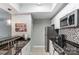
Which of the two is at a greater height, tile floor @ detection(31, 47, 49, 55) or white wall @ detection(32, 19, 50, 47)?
white wall @ detection(32, 19, 50, 47)

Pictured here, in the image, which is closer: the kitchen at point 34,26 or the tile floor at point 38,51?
the kitchen at point 34,26

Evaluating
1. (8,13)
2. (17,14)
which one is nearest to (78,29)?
(8,13)

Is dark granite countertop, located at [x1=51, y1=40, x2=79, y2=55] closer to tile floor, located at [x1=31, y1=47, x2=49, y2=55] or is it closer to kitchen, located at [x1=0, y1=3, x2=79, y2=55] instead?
kitchen, located at [x1=0, y1=3, x2=79, y2=55]

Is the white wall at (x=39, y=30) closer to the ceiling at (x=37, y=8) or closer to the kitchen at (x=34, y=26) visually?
the kitchen at (x=34, y=26)

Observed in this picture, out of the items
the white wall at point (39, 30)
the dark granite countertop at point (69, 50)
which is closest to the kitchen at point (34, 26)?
the white wall at point (39, 30)

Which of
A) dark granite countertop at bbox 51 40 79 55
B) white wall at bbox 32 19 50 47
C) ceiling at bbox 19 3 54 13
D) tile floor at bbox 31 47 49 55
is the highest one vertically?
ceiling at bbox 19 3 54 13

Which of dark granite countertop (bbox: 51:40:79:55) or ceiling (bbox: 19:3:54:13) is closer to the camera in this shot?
dark granite countertop (bbox: 51:40:79:55)

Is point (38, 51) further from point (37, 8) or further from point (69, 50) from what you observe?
point (69, 50)

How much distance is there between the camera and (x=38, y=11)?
391cm

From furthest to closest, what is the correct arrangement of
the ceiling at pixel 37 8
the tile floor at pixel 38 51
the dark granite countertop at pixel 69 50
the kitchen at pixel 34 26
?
the ceiling at pixel 37 8, the tile floor at pixel 38 51, the kitchen at pixel 34 26, the dark granite countertop at pixel 69 50

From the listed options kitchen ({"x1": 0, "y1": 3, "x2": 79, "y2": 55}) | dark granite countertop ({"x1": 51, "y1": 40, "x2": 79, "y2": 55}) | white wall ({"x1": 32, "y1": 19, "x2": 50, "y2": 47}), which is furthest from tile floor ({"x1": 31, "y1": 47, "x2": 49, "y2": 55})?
dark granite countertop ({"x1": 51, "y1": 40, "x2": 79, "y2": 55})

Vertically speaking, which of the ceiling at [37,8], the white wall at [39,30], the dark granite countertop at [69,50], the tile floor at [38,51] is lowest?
the tile floor at [38,51]
